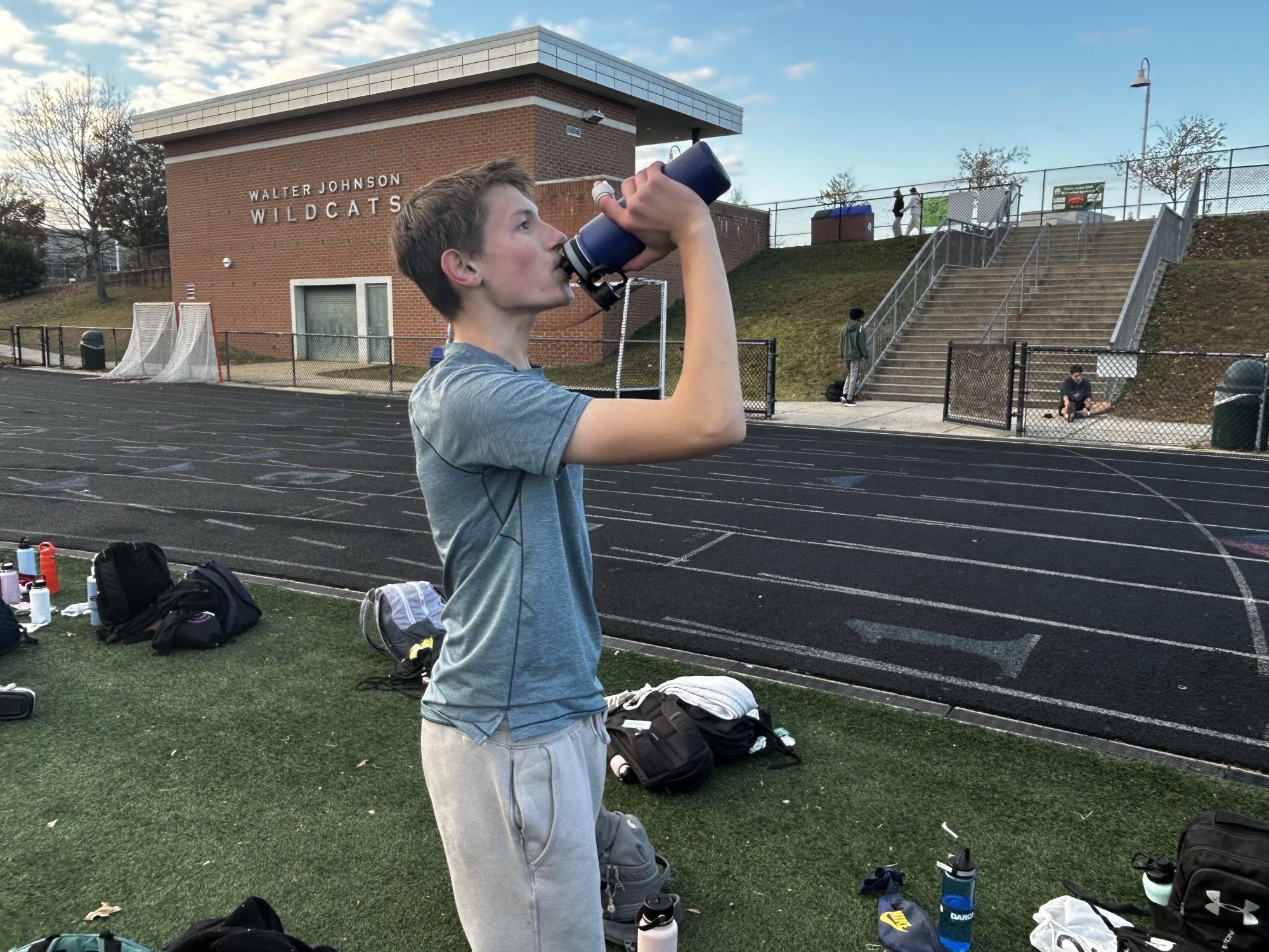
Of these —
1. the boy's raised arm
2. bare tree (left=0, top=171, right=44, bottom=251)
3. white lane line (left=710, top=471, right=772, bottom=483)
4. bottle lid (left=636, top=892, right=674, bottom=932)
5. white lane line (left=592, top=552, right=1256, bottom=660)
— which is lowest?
white lane line (left=592, top=552, right=1256, bottom=660)

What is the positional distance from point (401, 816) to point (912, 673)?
2.80 m

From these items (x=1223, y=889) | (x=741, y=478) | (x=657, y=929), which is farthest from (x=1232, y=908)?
(x=741, y=478)

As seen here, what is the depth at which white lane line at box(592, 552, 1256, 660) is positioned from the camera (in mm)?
5344

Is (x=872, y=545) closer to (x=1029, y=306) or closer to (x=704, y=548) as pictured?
(x=704, y=548)

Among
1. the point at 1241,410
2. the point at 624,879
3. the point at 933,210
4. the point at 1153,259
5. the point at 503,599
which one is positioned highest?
the point at 933,210

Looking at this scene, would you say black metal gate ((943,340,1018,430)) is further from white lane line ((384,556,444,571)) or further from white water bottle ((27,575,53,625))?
white water bottle ((27,575,53,625))

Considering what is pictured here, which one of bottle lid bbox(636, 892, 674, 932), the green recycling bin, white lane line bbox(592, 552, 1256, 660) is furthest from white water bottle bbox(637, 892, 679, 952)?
the green recycling bin

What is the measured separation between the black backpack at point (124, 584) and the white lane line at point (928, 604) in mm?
3080

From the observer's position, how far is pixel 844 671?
16.2 feet

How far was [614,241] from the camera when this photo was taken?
1.60m

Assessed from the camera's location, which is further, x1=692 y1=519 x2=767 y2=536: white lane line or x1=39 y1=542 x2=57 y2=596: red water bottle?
x1=692 y1=519 x2=767 y2=536: white lane line

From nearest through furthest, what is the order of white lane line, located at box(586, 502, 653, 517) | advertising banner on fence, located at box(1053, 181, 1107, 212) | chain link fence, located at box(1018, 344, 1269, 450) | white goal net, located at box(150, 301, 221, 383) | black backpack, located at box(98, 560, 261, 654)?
black backpack, located at box(98, 560, 261, 654) → white lane line, located at box(586, 502, 653, 517) → chain link fence, located at box(1018, 344, 1269, 450) → white goal net, located at box(150, 301, 221, 383) → advertising banner on fence, located at box(1053, 181, 1107, 212)

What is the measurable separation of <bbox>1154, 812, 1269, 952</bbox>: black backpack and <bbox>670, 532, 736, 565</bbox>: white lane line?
14.9 ft

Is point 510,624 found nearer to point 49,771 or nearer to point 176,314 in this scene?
point 49,771
